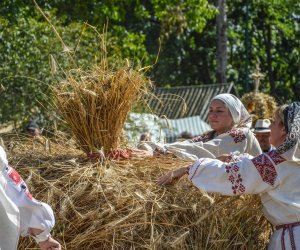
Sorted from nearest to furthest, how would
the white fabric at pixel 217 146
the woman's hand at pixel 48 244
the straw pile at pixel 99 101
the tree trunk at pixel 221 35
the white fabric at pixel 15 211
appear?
the white fabric at pixel 15 211 < the woman's hand at pixel 48 244 < the straw pile at pixel 99 101 < the white fabric at pixel 217 146 < the tree trunk at pixel 221 35

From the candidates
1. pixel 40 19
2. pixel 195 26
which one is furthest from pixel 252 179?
pixel 195 26

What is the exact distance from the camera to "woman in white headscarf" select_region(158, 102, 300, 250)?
4.66 metres

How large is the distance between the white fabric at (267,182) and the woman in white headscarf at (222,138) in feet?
2.60

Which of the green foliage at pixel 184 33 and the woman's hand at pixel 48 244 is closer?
the woman's hand at pixel 48 244

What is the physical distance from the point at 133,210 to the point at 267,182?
692 millimetres

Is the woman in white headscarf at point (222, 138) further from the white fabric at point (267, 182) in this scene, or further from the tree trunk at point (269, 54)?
the tree trunk at point (269, 54)

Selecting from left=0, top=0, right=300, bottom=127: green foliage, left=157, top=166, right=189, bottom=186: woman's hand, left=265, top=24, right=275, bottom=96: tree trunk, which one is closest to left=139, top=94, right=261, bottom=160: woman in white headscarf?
left=157, top=166, right=189, bottom=186: woman's hand

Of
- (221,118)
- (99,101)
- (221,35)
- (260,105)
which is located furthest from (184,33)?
(99,101)

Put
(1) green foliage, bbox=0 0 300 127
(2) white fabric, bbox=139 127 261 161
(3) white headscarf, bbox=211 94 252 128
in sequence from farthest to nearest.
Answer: (1) green foliage, bbox=0 0 300 127, (3) white headscarf, bbox=211 94 252 128, (2) white fabric, bbox=139 127 261 161

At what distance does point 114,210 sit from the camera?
4.75m

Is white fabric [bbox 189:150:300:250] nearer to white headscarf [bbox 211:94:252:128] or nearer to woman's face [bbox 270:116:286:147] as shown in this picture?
woman's face [bbox 270:116:286:147]

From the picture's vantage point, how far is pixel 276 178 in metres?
4.69

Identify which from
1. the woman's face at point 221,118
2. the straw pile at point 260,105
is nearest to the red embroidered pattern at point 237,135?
the woman's face at point 221,118

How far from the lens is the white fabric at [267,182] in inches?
185
